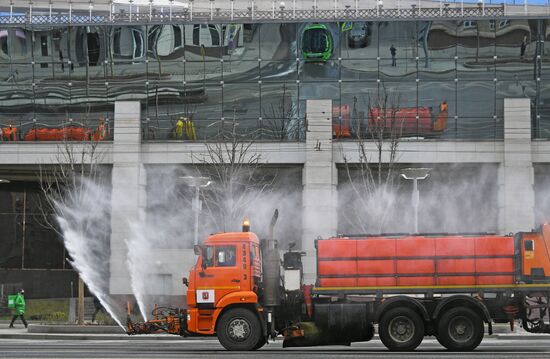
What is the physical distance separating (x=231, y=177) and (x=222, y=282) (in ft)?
72.5

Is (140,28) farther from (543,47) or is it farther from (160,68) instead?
(543,47)

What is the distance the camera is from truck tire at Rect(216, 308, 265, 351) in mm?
24031

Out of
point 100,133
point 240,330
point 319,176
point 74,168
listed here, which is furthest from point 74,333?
point 319,176

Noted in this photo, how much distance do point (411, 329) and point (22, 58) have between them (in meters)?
34.3

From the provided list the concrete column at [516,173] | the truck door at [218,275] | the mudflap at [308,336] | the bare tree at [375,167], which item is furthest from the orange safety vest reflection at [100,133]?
the mudflap at [308,336]

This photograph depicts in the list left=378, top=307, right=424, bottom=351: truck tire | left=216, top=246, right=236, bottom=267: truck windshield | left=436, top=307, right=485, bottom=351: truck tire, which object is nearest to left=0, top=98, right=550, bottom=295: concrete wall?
left=216, top=246, right=236, bottom=267: truck windshield

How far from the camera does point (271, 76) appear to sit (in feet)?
166

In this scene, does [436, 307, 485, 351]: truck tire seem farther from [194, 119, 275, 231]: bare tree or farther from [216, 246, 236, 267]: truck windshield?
[194, 119, 275, 231]: bare tree

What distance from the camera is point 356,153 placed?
163 feet

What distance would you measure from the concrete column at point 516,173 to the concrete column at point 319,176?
8.43m

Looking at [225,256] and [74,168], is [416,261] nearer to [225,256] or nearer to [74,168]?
[225,256]

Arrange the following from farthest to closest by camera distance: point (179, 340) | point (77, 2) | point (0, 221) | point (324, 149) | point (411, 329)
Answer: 1. point (77, 2)
2. point (0, 221)
3. point (324, 149)
4. point (179, 340)
5. point (411, 329)

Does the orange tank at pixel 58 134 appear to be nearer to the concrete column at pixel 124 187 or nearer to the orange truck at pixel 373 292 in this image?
the concrete column at pixel 124 187

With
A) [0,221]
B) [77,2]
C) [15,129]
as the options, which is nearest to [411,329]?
[15,129]
